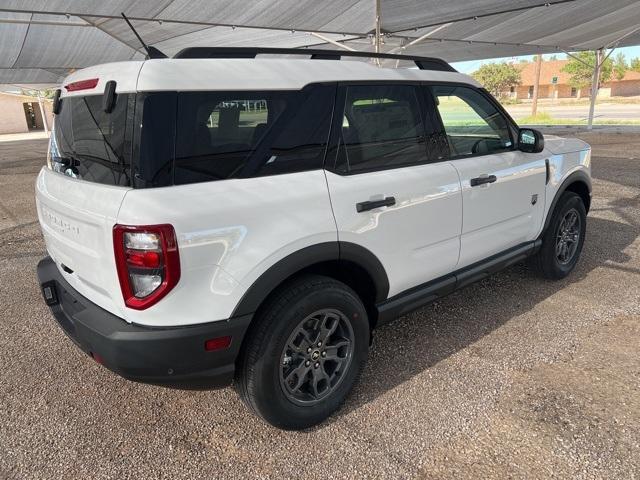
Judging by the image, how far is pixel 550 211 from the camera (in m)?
3.89

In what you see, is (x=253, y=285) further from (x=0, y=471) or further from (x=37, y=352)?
(x=37, y=352)

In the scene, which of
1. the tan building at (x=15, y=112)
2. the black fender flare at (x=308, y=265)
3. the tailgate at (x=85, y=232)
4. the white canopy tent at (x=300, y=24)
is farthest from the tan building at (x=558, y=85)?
the tailgate at (x=85, y=232)

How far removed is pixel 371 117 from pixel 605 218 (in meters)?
5.01

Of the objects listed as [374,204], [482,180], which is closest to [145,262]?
[374,204]

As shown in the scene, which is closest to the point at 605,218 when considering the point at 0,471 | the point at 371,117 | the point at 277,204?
the point at 371,117

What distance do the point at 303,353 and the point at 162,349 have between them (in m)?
0.75

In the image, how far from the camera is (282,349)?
2.24 m

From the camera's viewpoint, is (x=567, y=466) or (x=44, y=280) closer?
(x=567, y=466)

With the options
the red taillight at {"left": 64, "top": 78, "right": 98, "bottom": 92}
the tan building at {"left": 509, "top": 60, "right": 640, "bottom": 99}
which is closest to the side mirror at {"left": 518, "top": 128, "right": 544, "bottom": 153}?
the red taillight at {"left": 64, "top": 78, "right": 98, "bottom": 92}

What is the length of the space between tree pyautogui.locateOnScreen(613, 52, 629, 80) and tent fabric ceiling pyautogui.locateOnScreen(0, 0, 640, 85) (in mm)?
60616

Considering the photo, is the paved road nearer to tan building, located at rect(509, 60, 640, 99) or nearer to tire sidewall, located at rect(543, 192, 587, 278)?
tire sidewall, located at rect(543, 192, 587, 278)

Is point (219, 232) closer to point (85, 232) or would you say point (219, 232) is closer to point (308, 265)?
point (308, 265)

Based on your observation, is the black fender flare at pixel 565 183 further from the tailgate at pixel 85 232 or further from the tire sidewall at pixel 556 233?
the tailgate at pixel 85 232

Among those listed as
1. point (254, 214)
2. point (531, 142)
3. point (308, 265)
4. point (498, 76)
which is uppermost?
point (498, 76)
